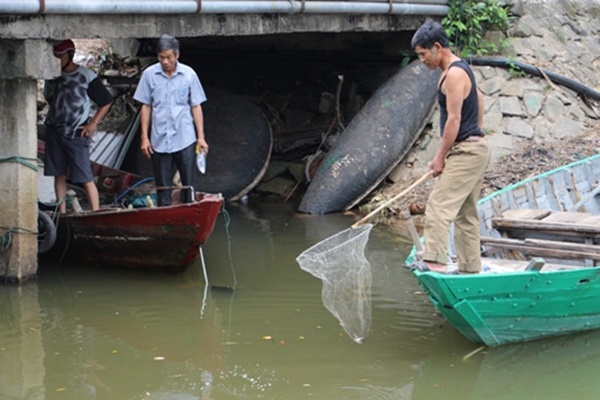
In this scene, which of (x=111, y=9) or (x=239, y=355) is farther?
(x=111, y=9)

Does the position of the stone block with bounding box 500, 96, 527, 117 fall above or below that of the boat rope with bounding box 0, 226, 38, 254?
above

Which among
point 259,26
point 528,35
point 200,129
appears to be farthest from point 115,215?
point 528,35

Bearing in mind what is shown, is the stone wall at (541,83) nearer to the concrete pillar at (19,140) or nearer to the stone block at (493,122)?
the stone block at (493,122)

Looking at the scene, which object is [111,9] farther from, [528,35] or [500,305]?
[528,35]

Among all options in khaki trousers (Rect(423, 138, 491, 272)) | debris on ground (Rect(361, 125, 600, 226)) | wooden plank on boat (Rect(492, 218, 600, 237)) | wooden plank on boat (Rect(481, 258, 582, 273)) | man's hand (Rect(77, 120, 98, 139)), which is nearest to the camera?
khaki trousers (Rect(423, 138, 491, 272))

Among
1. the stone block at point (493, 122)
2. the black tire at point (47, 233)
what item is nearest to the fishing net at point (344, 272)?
the black tire at point (47, 233)

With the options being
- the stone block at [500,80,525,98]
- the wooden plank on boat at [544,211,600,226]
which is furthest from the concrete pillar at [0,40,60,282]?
the stone block at [500,80,525,98]

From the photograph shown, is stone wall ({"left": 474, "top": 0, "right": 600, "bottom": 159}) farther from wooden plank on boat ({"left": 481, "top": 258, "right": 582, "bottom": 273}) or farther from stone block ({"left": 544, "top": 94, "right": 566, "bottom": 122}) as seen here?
wooden plank on boat ({"left": 481, "top": 258, "right": 582, "bottom": 273})

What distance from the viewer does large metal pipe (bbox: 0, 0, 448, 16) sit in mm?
8867

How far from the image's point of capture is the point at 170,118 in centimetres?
984

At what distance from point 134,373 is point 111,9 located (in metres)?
3.63

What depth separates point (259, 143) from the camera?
48.5 ft

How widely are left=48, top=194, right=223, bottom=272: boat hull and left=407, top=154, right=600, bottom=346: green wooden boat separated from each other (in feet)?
8.25

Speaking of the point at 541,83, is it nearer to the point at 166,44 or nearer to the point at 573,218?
the point at 573,218
